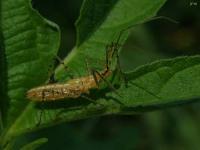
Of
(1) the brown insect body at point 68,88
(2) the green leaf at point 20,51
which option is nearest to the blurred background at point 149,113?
(1) the brown insect body at point 68,88

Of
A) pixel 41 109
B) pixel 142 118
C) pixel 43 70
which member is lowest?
pixel 142 118

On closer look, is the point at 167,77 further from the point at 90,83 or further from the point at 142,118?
the point at 142,118

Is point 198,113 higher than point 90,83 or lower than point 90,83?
lower

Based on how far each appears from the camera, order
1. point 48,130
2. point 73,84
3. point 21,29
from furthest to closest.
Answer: point 48,130 < point 73,84 < point 21,29

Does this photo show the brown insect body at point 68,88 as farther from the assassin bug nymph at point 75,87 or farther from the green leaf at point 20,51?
the green leaf at point 20,51

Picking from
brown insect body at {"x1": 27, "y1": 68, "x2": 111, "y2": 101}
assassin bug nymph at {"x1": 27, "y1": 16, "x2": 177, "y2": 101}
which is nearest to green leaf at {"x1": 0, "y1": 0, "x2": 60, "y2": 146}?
assassin bug nymph at {"x1": 27, "y1": 16, "x2": 177, "y2": 101}

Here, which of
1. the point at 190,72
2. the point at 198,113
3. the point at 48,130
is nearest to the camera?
the point at 190,72

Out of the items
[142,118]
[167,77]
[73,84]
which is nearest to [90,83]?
[73,84]

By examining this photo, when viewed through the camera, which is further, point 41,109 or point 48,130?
point 48,130
